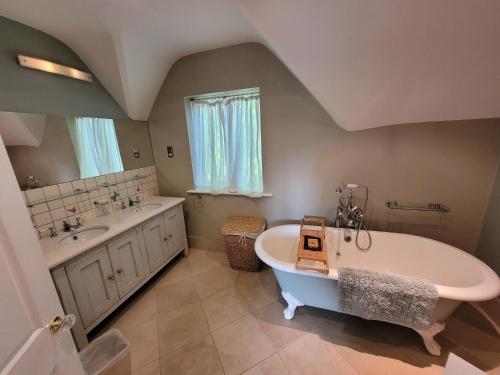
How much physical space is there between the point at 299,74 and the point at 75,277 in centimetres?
215

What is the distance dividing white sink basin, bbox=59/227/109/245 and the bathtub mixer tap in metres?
2.23

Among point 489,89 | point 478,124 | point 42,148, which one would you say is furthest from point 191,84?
point 478,124

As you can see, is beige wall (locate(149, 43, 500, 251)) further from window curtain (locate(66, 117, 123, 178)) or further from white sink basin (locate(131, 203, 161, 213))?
white sink basin (locate(131, 203, 161, 213))

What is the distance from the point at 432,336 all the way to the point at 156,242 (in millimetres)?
2438

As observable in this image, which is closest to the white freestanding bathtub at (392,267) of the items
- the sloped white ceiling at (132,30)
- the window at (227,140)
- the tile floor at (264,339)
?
the tile floor at (264,339)

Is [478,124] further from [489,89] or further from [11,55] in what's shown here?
[11,55]

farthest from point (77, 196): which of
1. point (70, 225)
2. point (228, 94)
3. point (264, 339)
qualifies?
point (264, 339)

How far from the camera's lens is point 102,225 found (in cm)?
183

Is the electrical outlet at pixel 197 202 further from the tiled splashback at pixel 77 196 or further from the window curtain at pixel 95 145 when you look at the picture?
the window curtain at pixel 95 145

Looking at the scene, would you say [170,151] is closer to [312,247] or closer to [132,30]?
[132,30]

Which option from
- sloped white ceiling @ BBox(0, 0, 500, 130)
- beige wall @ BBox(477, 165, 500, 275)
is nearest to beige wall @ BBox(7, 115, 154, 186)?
sloped white ceiling @ BBox(0, 0, 500, 130)

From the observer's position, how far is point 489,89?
1.17 meters

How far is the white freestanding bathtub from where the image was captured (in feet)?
4.25

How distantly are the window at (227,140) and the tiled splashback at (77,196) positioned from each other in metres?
0.76
